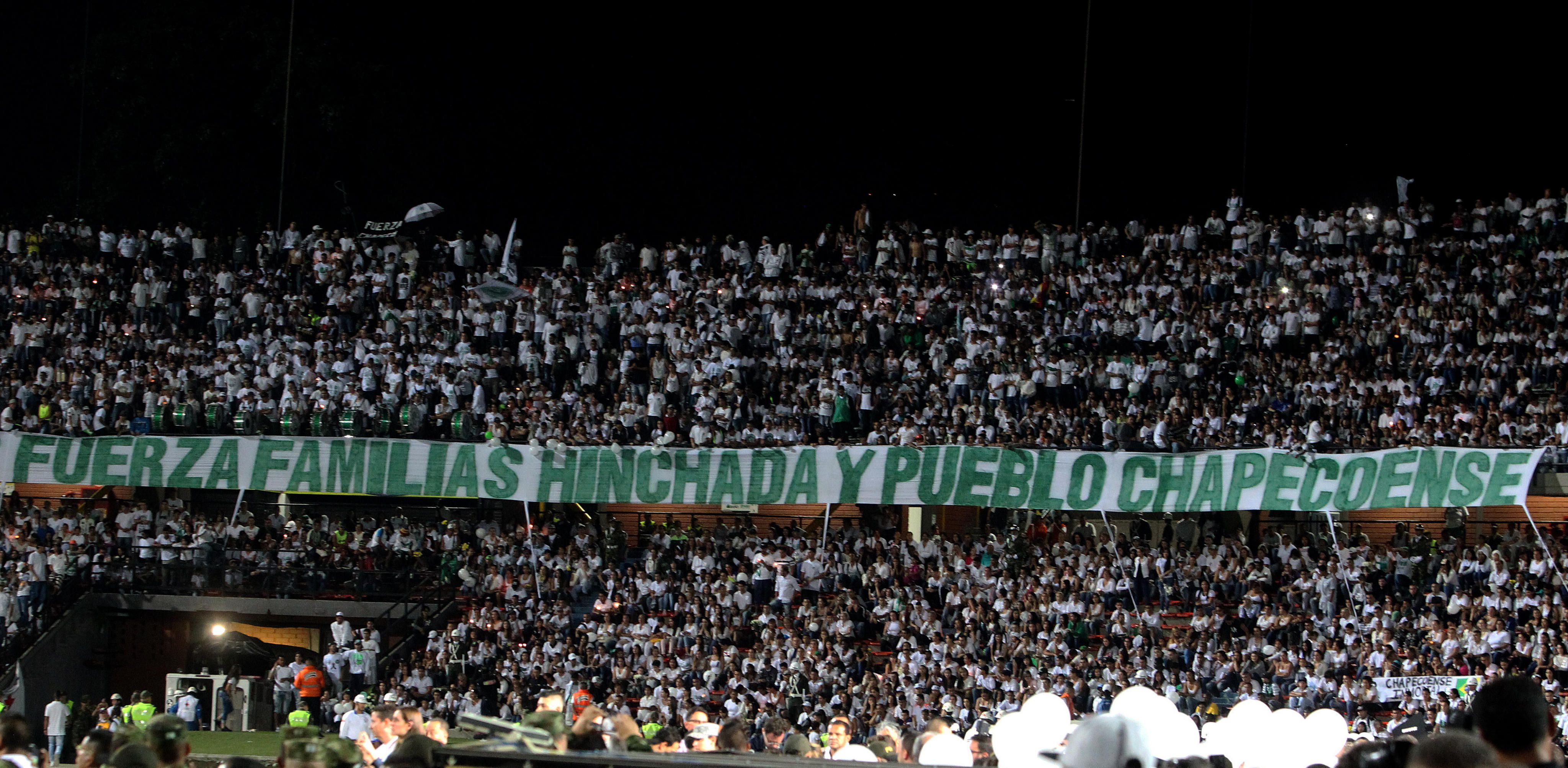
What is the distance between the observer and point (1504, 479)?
2147 centimetres

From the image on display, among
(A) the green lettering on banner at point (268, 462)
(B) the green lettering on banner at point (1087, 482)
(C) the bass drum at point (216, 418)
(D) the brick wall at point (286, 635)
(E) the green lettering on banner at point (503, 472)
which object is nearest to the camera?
(B) the green lettering on banner at point (1087, 482)

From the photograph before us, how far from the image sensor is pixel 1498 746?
13.5 ft

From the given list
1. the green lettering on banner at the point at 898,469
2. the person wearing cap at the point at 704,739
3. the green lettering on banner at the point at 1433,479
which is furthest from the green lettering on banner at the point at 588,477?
the person wearing cap at the point at 704,739

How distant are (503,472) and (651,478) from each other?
2401 mm

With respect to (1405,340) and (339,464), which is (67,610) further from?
(1405,340)

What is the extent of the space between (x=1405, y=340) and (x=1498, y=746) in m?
22.2

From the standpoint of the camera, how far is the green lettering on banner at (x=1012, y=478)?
23828mm

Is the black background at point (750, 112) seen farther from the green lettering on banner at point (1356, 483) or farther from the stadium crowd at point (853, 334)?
the green lettering on banner at point (1356, 483)

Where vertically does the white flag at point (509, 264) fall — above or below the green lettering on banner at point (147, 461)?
above

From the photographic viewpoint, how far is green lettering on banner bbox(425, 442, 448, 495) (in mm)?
26094

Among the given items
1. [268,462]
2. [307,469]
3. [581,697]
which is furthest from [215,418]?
[581,697]

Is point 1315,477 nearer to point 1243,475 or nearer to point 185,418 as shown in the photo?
point 1243,475

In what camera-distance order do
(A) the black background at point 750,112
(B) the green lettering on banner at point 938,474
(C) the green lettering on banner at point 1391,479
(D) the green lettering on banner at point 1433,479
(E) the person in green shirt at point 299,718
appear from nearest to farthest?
(E) the person in green shirt at point 299,718
(D) the green lettering on banner at point 1433,479
(C) the green lettering on banner at point 1391,479
(B) the green lettering on banner at point 938,474
(A) the black background at point 750,112

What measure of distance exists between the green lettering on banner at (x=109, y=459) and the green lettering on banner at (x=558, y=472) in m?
7.04
